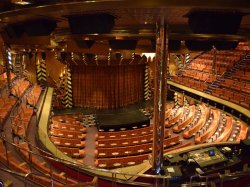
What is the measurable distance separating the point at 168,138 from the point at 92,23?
30.0 feet

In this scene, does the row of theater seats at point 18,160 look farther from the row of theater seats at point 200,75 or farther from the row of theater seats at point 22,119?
the row of theater seats at point 200,75

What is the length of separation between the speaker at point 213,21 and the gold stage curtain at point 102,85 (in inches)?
623

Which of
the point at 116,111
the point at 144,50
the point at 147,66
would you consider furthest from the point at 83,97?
the point at 144,50

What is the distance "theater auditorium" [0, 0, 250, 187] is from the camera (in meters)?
3.20

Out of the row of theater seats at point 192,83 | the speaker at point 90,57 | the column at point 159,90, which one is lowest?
the row of theater seats at point 192,83

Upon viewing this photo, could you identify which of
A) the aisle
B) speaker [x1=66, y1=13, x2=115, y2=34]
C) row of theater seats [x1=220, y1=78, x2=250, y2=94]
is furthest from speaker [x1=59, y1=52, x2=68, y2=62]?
speaker [x1=66, y1=13, x2=115, y2=34]

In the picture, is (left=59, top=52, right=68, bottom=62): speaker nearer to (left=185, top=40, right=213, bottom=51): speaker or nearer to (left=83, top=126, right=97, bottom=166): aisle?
(left=83, top=126, right=97, bottom=166): aisle

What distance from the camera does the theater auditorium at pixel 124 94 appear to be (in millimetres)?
3203

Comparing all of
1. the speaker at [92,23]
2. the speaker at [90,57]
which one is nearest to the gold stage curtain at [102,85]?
the speaker at [90,57]

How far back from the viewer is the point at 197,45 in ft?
16.8

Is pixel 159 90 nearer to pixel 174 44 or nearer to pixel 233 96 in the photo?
pixel 174 44

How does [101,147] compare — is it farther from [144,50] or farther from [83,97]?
[83,97]

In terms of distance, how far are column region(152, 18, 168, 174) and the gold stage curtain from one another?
14.9m

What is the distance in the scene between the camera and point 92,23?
127 inches
